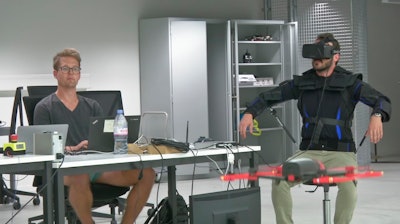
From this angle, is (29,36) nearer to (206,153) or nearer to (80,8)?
(80,8)

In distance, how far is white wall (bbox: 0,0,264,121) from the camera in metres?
7.80

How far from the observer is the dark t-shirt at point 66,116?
4.46 metres

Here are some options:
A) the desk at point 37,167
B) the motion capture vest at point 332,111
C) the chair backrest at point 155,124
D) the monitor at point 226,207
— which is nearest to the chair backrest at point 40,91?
the desk at point 37,167

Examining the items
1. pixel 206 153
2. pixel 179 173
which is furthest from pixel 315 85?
pixel 179 173

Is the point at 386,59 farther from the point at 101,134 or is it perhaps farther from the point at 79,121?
the point at 101,134

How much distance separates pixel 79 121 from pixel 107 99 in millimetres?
553

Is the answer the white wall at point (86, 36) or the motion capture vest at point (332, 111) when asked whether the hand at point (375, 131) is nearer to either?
the motion capture vest at point (332, 111)

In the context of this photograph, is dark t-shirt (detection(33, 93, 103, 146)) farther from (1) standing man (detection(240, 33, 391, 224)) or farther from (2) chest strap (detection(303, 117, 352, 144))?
(2) chest strap (detection(303, 117, 352, 144))

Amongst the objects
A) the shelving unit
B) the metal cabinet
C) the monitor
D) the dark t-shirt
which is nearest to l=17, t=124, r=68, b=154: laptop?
the dark t-shirt

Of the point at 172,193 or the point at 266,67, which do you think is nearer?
the point at 172,193

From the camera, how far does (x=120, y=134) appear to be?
13.1ft

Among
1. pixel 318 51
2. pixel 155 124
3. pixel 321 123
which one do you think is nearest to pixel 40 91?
pixel 321 123

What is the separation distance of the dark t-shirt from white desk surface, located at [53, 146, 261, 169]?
0.57 metres

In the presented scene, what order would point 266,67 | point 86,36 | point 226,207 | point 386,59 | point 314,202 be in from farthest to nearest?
1. point 386,59
2. point 266,67
3. point 86,36
4. point 314,202
5. point 226,207
